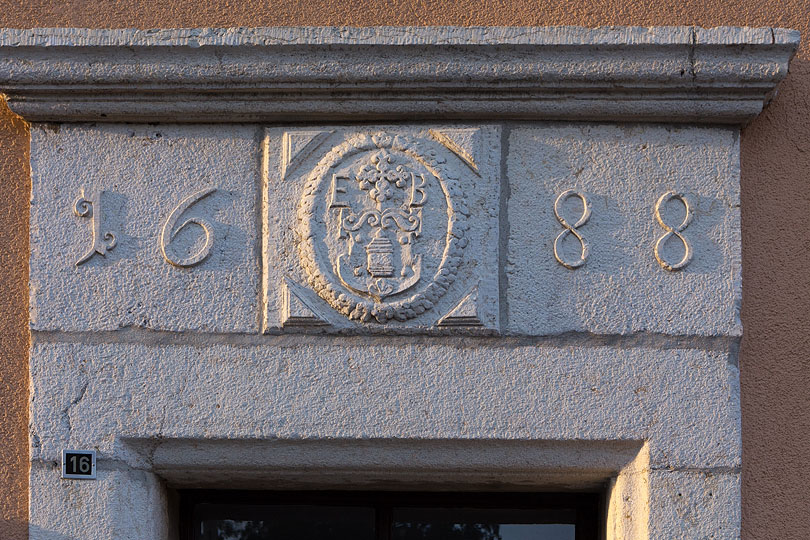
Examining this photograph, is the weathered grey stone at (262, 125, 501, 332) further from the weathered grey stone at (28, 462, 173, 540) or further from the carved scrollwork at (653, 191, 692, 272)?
the weathered grey stone at (28, 462, 173, 540)

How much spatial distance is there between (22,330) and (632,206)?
1.61m

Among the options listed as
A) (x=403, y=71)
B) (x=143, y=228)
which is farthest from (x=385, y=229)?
(x=143, y=228)

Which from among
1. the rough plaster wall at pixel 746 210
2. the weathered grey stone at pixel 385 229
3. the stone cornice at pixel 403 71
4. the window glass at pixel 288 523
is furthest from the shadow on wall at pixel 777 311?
the window glass at pixel 288 523

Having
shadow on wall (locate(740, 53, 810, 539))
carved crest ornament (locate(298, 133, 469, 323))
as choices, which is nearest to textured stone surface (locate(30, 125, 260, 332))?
carved crest ornament (locate(298, 133, 469, 323))

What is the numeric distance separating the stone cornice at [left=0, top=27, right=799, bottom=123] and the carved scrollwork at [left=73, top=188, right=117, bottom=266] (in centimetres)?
22

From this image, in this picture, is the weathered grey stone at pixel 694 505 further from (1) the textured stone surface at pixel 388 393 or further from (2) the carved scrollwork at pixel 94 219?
(2) the carved scrollwork at pixel 94 219

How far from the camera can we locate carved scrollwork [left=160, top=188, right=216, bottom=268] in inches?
103

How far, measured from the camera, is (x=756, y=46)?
98.6 inches

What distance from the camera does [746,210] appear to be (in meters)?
2.61

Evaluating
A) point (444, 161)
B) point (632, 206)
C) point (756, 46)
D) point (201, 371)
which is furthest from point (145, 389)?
point (756, 46)

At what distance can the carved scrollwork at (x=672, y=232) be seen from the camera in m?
2.56

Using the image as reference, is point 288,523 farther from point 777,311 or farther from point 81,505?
point 777,311

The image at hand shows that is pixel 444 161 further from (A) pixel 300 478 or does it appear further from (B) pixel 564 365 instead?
(A) pixel 300 478

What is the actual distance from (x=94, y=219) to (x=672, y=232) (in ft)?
4.87
